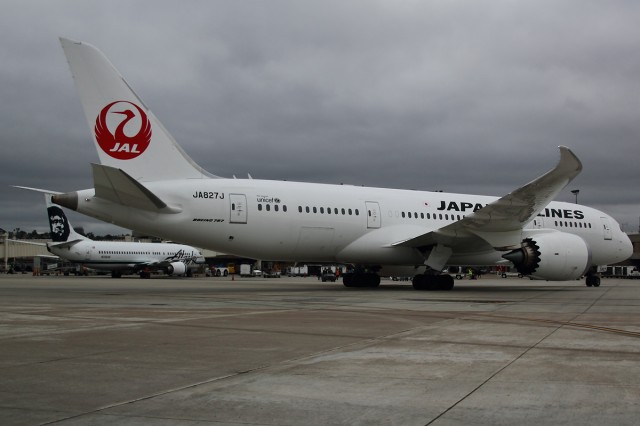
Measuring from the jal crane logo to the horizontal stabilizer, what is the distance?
1736 mm

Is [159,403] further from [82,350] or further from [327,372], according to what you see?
[82,350]

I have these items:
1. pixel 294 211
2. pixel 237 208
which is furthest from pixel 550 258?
pixel 237 208

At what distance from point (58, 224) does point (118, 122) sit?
4237 cm

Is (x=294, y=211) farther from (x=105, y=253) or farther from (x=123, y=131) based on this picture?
(x=105, y=253)

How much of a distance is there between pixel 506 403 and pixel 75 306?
12.0 m

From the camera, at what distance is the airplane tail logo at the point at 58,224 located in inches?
2322

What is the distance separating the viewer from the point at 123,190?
19578 millimetres

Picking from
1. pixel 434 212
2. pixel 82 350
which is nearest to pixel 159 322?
pixel 82 350

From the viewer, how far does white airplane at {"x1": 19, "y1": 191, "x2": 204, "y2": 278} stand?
5897 cm

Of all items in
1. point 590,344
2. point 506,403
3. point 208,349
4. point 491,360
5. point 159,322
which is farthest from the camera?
point 159,322

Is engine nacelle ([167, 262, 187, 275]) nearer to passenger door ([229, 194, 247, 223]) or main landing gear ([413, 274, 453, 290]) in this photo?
main landing gear ([413, 274, 453, 290])

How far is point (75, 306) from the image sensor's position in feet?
48.0

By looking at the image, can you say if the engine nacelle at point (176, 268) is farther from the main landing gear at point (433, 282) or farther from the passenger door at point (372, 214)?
the main landing gear at point (433, 282)

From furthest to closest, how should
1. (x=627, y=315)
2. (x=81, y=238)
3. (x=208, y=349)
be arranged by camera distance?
(x=81, y=238) → (x=627, y=315) → (x=208, y=349)
